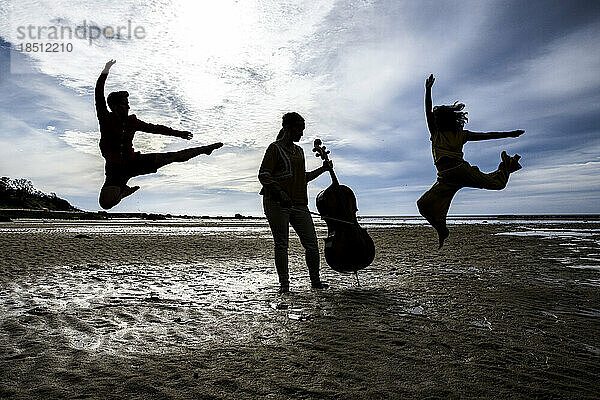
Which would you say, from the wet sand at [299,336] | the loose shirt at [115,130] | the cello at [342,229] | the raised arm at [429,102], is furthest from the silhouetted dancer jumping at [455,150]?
the loose shirt at [115,130]


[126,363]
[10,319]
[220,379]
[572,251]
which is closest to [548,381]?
[220,379]

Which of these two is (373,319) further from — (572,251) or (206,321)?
(572,251)

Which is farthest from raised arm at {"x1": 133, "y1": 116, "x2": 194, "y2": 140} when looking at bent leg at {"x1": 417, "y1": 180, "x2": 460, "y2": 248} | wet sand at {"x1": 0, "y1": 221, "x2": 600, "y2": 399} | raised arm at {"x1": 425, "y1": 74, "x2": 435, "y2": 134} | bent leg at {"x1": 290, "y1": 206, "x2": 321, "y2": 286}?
bent leg at {"x1": 417, "y1": 180, "x2": 460, "y2": 248}

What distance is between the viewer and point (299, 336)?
14.4ft

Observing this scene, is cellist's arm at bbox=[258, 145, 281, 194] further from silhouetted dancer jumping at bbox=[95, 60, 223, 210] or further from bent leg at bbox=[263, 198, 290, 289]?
silhouetted dancer jumping at bbox=[95, 60, 223, 210]

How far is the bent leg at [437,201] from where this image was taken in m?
5.66

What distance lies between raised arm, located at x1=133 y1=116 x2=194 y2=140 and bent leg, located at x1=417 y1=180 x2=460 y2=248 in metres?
3.27

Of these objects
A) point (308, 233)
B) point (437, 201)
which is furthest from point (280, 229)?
point (437, 201)

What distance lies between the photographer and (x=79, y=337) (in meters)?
4.36

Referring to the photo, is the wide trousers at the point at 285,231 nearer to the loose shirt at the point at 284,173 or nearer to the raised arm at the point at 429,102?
the loose shirt at the point at 284,173

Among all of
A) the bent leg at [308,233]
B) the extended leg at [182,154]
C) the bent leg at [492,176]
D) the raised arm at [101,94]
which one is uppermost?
the raised arm at [101,94]

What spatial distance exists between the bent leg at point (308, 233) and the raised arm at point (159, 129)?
8.84 ft

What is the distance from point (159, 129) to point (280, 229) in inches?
112

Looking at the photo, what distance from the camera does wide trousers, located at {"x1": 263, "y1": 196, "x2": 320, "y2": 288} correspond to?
22.2ft
